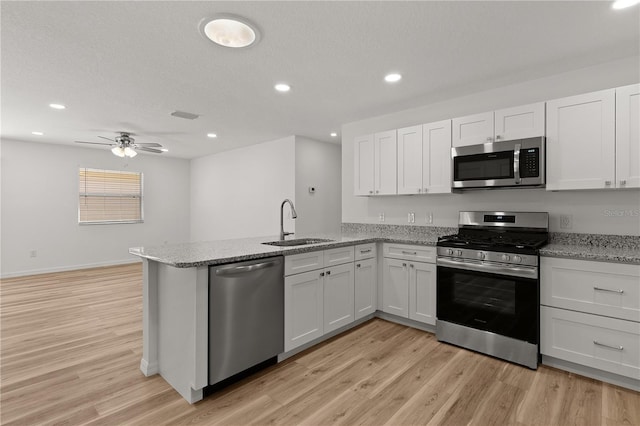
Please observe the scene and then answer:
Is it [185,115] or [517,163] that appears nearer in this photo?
[517,163]

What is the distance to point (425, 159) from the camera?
345 cm

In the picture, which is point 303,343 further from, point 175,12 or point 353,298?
point 175,12

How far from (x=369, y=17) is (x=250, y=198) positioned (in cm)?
478

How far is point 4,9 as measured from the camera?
1979 millimetres

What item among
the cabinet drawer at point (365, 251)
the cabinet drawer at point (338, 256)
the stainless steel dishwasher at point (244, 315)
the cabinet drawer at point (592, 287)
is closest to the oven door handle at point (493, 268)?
the cabinet drawer at point (592, 287)

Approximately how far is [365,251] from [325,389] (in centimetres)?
150

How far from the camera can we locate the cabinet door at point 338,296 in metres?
2.93

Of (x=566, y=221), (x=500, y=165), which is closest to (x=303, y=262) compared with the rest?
(x=500, y=165)

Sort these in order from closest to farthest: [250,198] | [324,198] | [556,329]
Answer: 1. [556,329]
2. [324,198]
3. [250,198]

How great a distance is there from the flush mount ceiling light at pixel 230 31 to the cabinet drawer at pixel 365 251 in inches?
82.2

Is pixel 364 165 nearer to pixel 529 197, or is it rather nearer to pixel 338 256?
pixel 338 256

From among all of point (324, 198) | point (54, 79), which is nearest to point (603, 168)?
point (324, 198)

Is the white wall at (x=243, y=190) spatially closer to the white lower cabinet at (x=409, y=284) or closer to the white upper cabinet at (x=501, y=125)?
the white lower cabinet at (x=409, y=284)

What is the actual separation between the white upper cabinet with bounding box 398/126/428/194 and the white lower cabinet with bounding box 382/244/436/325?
2.30 feet
